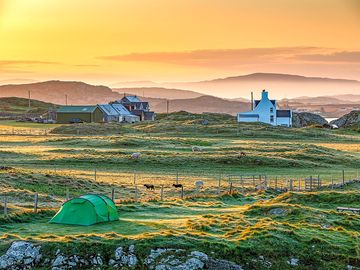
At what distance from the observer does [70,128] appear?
123 m

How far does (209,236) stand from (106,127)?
9855 centimetres

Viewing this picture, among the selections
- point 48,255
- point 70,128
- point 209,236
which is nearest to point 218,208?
point 209,236

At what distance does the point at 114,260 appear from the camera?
2728 centimetres

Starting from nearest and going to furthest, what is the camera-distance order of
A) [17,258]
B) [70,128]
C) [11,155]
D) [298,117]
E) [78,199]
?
1. [17,258]
2. [78,199]
3. [11,155]
4. [70,128]
5. [298,117]

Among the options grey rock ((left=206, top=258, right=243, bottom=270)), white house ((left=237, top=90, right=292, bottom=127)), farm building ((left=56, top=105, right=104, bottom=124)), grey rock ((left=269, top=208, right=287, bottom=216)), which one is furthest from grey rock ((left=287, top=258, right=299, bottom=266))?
farm building ((left=56, top=105, right=104, bottom=124))

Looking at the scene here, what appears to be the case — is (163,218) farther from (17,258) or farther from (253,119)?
(253,119)

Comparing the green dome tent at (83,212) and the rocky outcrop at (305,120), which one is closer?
the green dome tent at (83,212)

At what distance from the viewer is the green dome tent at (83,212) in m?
33.5

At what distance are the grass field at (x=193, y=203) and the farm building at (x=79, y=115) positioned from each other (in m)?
65.6

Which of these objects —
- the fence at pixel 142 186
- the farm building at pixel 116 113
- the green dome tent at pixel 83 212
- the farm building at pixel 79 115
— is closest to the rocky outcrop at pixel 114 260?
the green dome tent at pixel 83 212

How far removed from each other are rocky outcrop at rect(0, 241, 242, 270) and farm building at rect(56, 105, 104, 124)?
13284 cm

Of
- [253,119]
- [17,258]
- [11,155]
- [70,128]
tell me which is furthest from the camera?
[253,119]

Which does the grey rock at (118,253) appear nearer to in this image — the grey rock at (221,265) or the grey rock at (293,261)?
the grey rock at (221,265)

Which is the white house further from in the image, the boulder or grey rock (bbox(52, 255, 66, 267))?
grey rock (bbox(52, 255, 66, 267))
